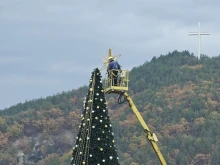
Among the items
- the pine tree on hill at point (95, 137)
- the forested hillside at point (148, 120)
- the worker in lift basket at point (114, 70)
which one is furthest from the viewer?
the forested hillside at point (148, 120)

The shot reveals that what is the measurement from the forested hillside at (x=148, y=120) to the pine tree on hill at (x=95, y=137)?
6055 centimetres

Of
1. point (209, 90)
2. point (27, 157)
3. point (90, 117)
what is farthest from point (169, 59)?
point (90, 117)

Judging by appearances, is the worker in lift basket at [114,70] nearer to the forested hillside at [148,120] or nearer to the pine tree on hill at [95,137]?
the pine tree on hill at [95,137]

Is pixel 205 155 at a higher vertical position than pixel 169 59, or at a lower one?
lower

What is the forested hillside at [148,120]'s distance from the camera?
100 metres

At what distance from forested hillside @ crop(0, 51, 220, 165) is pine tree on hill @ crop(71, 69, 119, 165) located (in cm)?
6055

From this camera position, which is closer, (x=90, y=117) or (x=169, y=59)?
(x=90, y=117)

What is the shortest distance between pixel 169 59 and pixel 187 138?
41.2 metres

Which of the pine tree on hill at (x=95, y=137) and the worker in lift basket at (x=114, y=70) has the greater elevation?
the worker in lift basket at (x=114, y=70)

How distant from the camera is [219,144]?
9775 cm

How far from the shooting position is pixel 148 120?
113 meters

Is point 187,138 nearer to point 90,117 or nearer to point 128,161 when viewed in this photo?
point 128,161

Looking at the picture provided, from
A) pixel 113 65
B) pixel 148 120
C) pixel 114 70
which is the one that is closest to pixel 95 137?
pixel 114 70

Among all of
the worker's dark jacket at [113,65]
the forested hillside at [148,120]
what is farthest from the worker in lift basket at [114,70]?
the forested hillside at [148,120]
